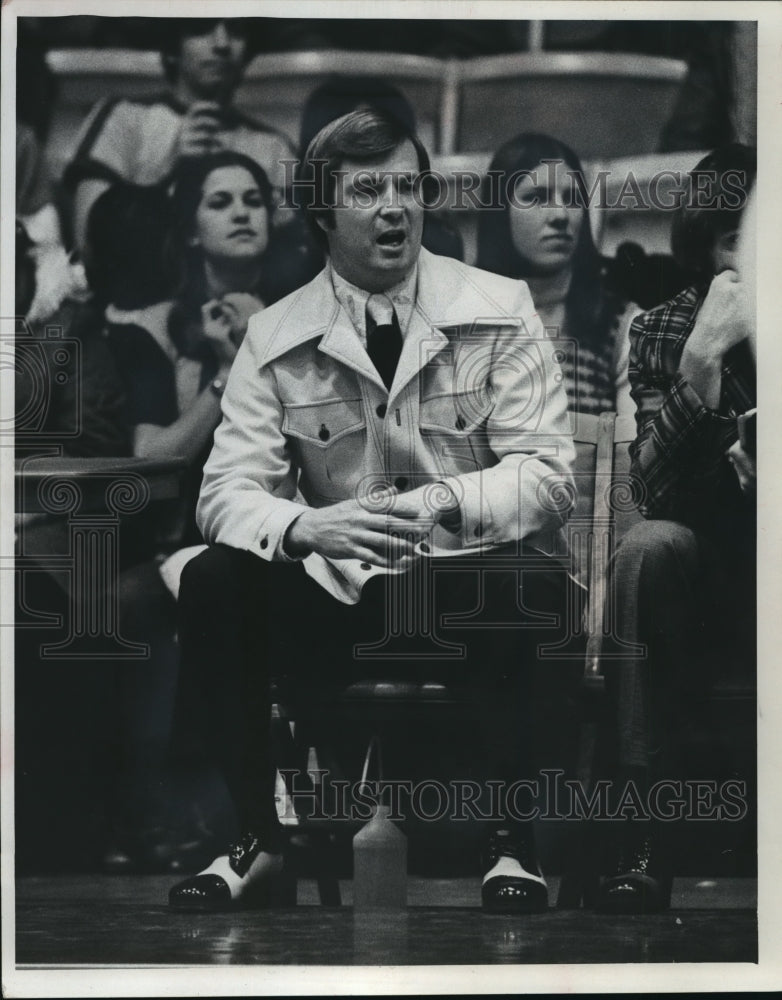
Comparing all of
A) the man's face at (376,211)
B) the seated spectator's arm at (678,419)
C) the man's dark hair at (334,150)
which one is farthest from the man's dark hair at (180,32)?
the seated spectator's arm at (678,419)

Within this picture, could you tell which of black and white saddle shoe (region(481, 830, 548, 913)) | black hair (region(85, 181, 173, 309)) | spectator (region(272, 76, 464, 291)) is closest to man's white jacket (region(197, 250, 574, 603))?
spectator (region(272, 76, 464, 291))

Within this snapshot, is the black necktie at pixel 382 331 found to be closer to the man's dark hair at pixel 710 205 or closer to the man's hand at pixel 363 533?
the man's hand at pixel 363 533

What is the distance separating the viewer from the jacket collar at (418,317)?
4.56 metres

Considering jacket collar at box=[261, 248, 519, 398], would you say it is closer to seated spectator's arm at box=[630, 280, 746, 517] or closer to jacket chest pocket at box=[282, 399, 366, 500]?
jacket chest pocket at box=[282, 399, 366, 500]

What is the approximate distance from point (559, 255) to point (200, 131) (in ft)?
4.44

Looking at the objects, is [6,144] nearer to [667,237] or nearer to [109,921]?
[667,237]

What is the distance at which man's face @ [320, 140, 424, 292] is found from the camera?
4.54m

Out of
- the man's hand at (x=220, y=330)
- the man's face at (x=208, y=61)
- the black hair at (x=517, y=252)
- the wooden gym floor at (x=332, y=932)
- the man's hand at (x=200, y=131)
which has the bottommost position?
the wooden gym floor at (x=332, y=932)

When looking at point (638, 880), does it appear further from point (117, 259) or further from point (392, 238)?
point (117, 259)

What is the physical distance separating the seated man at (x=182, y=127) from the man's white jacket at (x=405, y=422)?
56cm

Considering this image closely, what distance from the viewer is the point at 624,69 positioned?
458cm

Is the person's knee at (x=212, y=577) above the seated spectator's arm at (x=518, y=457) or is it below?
below

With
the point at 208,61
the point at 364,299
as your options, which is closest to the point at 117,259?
the point at 208,61

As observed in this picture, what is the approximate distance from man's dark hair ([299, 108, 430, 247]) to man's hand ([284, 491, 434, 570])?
1.01 metres
